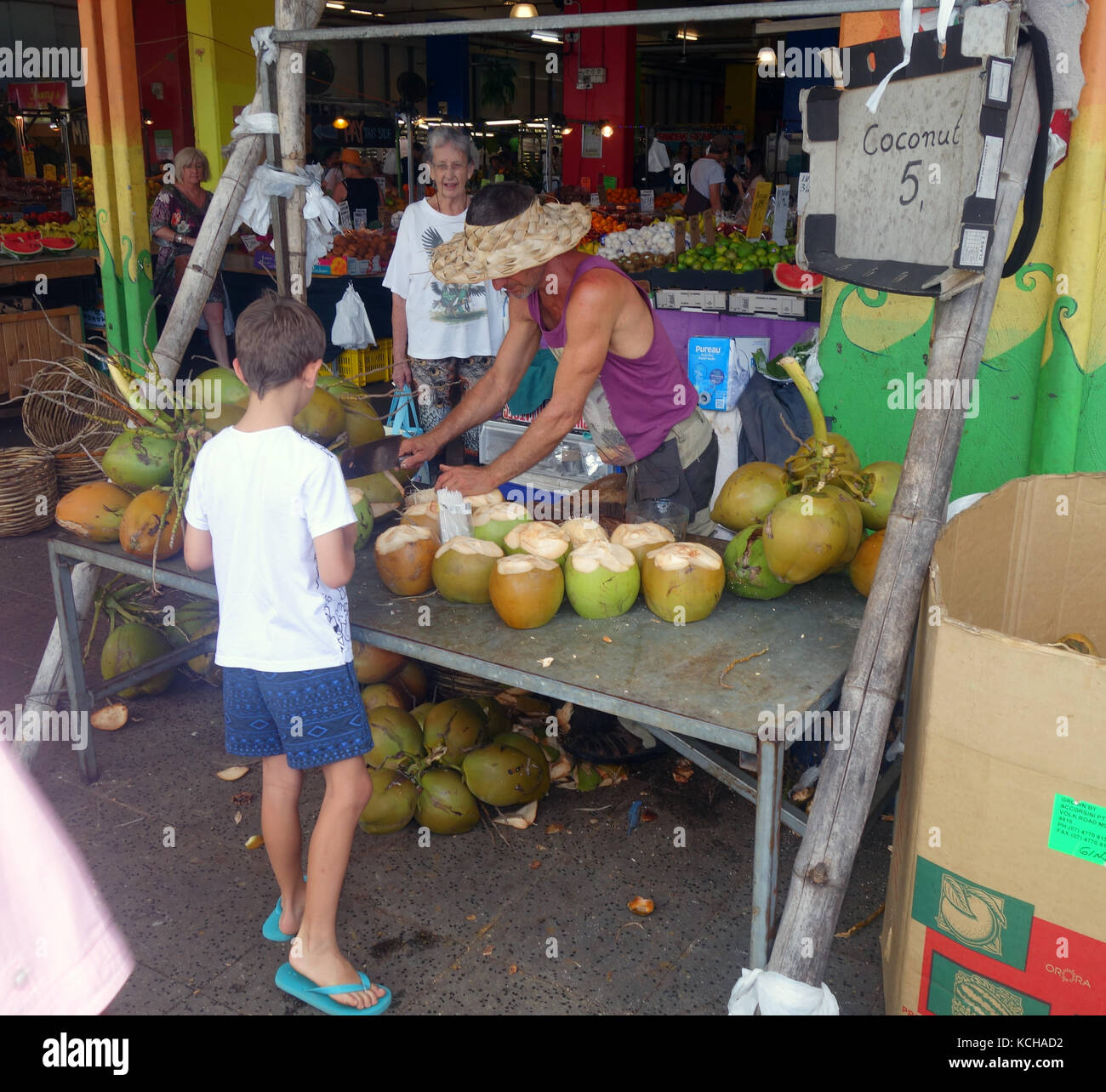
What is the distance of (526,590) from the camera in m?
2.37

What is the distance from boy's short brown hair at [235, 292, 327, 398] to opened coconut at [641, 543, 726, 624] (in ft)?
3.04

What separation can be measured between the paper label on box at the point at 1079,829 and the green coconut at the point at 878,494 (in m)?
1.04

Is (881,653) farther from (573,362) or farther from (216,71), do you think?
(216,71)

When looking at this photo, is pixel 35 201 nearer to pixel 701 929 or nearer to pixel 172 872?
pixel 172 872

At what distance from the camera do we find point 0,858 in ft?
6.72

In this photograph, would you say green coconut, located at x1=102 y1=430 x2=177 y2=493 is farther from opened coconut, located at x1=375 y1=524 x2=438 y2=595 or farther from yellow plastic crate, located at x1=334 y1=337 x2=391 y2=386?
yellow plastic crate, located at x1=334 y1=337 x2=391 y2=386

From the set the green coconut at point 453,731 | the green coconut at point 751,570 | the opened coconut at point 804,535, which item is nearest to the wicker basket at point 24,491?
the green coconut at point 453,731

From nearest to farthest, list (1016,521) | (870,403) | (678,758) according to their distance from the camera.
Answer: (1016,521) < (678,758) < (870,403)

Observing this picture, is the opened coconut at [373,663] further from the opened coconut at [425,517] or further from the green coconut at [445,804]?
the opened coconut at [425,517]

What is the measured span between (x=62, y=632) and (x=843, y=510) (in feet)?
7.94

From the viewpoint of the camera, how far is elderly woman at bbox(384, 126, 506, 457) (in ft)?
16.5

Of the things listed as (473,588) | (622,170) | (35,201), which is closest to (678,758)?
(473,588)

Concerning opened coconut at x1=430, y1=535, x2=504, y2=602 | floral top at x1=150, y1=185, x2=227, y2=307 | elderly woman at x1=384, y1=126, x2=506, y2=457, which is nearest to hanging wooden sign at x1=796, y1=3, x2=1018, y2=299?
opened coconut at x1=430, y1=535, x2=504, y2=602

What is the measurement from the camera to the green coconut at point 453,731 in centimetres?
304
